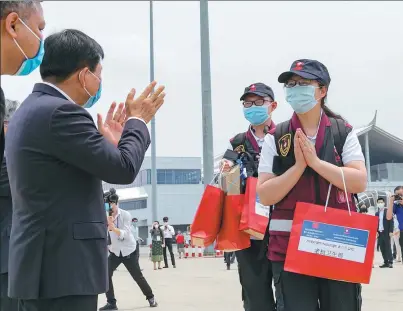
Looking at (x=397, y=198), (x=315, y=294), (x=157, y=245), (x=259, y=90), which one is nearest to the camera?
(x=315, y=294)

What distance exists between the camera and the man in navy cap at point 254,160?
444 cm

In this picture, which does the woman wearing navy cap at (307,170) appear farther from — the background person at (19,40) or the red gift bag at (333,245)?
the background person at (19,40)

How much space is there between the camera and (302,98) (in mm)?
3459

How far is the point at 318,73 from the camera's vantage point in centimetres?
348

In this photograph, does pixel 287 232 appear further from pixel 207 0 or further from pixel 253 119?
pixel 207 0

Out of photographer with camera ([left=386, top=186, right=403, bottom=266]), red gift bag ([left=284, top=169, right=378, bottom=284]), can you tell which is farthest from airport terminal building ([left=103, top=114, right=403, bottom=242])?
red gift bag ([left=284, top=169, right=378, bottom=284])

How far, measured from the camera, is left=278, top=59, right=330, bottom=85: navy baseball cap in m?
3.45

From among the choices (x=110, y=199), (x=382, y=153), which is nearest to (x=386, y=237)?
(x=110, y=199)

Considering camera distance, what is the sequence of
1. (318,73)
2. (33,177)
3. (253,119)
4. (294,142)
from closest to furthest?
(33,177)
(294,142)
(318,73)
(253,119)

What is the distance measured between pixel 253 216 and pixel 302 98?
3.98 feet

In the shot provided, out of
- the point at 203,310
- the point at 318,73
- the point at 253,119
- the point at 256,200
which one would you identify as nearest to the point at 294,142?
the point at 318,73

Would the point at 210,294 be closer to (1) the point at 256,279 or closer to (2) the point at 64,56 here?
(1) the point at 256,279

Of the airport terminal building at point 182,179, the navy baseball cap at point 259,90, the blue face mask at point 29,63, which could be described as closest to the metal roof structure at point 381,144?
the airport terminal building at point 182,179

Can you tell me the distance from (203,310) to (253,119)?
11.9ft
